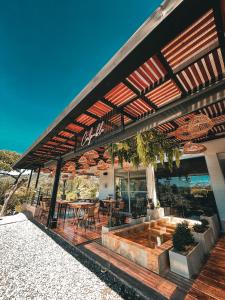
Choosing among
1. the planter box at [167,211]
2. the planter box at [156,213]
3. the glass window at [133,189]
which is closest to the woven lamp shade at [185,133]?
the planter box at [156,213]

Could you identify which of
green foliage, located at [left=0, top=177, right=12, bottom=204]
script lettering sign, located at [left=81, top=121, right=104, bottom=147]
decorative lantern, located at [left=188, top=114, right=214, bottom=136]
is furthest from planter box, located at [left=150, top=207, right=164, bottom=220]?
green foliage, located at [left=0, top=177, right=12, bottom=204]

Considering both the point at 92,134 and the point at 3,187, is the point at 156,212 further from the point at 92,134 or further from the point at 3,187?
the point at 3,187

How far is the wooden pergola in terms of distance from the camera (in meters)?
1.30

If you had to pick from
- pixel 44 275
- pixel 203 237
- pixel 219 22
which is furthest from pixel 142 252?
pixel 219 22

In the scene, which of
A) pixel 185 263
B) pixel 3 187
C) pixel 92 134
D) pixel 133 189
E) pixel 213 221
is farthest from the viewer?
pixel 3 187

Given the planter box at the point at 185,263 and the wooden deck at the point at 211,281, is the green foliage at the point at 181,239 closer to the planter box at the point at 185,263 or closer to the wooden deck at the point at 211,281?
the planter box at the point at 185,263

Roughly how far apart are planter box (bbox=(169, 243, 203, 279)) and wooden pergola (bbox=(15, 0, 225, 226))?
2682 millimetres

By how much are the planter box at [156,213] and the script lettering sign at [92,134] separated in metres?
4.74

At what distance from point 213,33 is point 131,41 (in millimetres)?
972

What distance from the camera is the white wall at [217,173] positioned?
548cm

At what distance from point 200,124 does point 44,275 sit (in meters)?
4.28

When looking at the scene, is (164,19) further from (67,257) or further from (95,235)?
Result: (95,235)

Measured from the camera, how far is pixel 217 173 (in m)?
5.69

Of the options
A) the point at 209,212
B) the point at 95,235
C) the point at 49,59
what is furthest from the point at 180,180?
the point at 49,59
